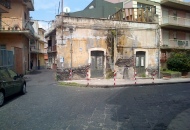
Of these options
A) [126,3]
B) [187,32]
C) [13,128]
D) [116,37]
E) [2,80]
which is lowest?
[13,128]

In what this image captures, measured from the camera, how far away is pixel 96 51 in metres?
18.0

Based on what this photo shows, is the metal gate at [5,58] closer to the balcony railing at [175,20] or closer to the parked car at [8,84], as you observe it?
the parked car at [8,84]

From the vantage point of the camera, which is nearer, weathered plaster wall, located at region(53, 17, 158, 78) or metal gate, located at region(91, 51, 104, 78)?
weathered plaster wall, located at region(53, 17, 158, 78)

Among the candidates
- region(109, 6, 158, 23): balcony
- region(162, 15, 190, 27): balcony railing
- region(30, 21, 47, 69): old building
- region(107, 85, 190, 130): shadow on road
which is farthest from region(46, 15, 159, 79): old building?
region(30, 21, 47, 69): old building

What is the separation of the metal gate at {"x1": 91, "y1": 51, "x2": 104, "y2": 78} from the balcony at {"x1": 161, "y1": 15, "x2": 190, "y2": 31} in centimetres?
1063

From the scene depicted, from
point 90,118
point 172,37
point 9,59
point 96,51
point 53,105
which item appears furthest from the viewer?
point 172,37

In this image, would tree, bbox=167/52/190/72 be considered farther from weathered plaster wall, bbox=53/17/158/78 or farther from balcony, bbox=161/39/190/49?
weathered plaster wall, bbox=53/17/158/78

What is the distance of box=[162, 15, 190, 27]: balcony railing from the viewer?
24712 mm

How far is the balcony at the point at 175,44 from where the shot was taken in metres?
24.3

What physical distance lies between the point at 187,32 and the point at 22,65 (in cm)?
2208

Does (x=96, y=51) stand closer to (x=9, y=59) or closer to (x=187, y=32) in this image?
(x=9, y=59)

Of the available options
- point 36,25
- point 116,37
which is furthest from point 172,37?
point 36,25

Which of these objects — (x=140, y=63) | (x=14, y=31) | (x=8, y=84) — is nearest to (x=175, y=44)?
(x=140, y=63)

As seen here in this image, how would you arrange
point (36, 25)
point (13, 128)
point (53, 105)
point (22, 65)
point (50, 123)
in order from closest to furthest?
point (13, 128) < point (50, 123) < point (53, 105) < point (22, 65) < point (36, 25)
